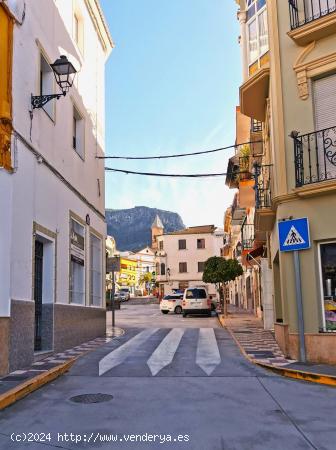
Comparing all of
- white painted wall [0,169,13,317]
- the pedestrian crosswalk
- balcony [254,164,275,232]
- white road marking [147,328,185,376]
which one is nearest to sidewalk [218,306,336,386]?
the pedestrian crosswalk

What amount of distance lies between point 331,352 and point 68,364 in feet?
16.4

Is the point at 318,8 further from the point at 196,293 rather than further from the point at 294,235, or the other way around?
the point at 196,293

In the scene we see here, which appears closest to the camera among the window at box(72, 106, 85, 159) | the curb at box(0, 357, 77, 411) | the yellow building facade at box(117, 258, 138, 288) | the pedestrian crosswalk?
the curb at box(0, 357, 77, 411)

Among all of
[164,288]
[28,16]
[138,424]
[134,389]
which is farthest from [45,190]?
[164,288]

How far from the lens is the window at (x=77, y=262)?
44.9 ft

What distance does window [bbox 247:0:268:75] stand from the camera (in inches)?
505

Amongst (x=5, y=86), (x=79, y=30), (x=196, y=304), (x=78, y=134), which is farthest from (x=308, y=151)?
(x=196, y=304)

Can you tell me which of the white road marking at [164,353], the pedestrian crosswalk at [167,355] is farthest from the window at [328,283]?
the white road marking at [164,353]

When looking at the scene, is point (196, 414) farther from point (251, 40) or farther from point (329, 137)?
point (251, 40)

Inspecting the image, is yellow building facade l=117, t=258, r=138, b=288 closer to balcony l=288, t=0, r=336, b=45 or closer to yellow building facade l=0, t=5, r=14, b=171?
balcony l=288, t=0, r=336, b=45

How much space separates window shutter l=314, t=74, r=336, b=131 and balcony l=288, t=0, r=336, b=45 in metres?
0.92

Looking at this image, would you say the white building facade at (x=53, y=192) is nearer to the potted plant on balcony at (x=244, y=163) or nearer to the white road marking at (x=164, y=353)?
the white road marking at (x=164, y=353)

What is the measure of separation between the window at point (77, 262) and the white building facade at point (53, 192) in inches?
1.2

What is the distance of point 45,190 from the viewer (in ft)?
37.2
